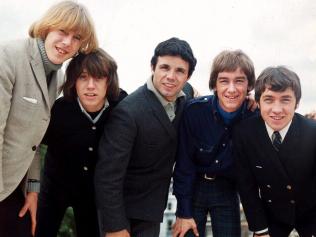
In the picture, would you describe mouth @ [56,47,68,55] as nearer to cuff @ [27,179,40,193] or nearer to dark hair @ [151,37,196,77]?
dark hair @ [151,37,196,77]

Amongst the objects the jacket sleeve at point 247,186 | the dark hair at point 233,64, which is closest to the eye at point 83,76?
the dark hair at point 233,64

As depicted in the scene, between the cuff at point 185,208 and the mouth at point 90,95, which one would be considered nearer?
the mouth at point 90,95

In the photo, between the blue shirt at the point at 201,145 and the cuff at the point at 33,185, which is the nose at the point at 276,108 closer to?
the blue shirt at the point at 201,145

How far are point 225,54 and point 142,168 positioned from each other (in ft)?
4.04

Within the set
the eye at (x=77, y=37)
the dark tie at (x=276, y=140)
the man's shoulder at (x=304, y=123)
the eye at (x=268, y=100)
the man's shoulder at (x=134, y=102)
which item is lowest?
the dark tie at (x=276, y=140)

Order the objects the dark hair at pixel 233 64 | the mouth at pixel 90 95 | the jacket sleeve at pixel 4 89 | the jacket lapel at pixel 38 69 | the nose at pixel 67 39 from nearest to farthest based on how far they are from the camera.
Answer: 1. the jacket sleeve at pixel 4 89
2. the jacket lapel at pixel 38 69
3. the nose at pixel 67 39
4. the mouth at pixel 90 95
5. the dark hair at pixel 233 64

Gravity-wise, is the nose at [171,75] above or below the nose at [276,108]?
above

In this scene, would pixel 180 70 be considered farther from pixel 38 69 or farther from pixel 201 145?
pixel 38 69

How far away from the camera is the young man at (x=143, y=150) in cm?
317

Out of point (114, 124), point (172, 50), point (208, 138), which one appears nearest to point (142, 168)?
point (114, 124)

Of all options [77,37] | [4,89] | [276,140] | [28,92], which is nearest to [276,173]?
[276,140]

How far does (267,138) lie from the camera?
11.0 ft

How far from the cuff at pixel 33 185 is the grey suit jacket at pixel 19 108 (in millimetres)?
333

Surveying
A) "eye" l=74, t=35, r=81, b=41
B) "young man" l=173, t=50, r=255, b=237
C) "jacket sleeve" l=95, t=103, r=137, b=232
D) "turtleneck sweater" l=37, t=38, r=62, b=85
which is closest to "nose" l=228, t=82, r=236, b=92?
"young man" l=173, t=50, r=255, b=237
